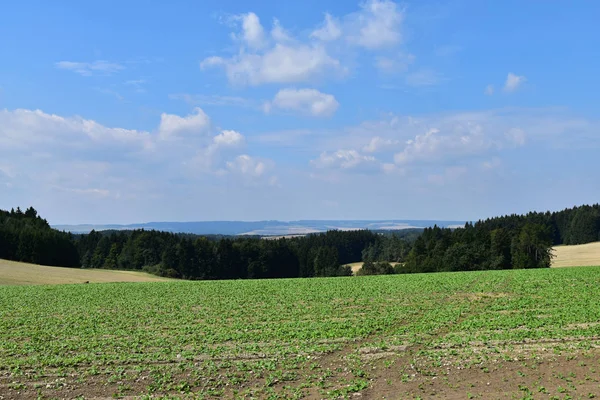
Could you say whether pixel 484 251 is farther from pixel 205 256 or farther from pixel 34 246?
pixel 34 246

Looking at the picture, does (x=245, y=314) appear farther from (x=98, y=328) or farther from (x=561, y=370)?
(x=561, y=370)

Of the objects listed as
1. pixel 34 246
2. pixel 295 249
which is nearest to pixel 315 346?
pixel 34 246

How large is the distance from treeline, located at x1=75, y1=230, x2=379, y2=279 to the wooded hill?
241 mm

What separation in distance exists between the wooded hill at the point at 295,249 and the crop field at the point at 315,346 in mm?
59225

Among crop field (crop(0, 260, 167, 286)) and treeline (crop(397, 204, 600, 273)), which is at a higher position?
treeline (crop(397, 204, 600, 273))

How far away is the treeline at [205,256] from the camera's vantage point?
125m

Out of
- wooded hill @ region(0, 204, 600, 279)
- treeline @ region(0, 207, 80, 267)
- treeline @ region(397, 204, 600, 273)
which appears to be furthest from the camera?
treeline @ region(0, 207, 80, 267)

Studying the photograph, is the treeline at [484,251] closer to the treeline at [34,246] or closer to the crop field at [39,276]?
the crop field at [39,276]

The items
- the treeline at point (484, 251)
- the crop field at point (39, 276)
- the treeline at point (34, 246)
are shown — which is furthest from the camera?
the treeline at point (34, 246)

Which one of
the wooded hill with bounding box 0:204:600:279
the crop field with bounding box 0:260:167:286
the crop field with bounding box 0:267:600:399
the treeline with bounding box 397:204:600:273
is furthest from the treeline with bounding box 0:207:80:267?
the crop field with bounding box 0:267:600:399

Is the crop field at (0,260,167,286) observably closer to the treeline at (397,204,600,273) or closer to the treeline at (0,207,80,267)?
the treeline at (0,207,80,267)

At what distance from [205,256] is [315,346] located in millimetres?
111441

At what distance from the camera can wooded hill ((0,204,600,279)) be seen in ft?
302

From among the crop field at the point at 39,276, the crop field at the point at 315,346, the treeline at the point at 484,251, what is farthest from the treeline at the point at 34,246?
the crop field at the point at 315,346
